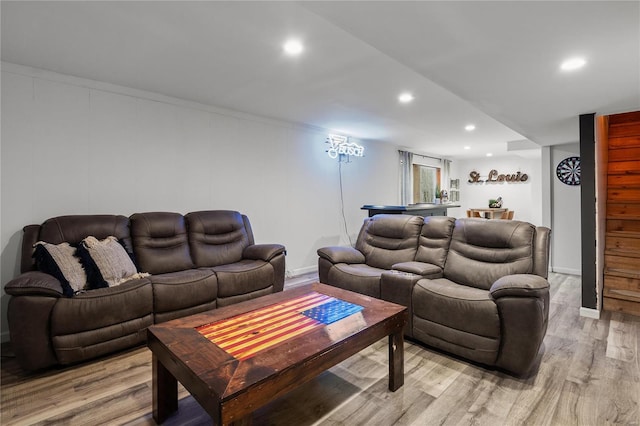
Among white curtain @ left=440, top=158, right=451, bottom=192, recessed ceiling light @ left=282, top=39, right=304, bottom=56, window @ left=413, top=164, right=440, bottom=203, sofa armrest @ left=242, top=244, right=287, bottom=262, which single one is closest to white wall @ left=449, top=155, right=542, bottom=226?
white curtain @ left=440, top=158, right=451, bottom=192

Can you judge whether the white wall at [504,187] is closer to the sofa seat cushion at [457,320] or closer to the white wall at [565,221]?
the white wall at [565,221]

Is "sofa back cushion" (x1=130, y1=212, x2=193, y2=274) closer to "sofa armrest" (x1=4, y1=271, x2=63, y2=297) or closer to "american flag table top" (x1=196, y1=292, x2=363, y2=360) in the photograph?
"sofa armrest" (x1=4, y1=271, x2=63, y2=297)

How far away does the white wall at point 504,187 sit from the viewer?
8.09 m

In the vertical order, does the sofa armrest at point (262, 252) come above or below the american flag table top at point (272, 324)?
above

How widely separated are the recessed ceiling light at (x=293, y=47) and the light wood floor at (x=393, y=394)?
243 cm

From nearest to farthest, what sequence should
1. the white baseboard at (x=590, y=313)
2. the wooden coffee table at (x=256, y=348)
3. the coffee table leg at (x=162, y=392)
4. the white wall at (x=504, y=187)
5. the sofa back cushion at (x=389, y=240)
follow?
the wooden coffee table at (x=256, y=348), the coffee table leg at (x=162, y=392), the white baseboard at (x=590, y=313), the sofa back cushion at (x=389, y=240), the white wall at (x=504, y=187)

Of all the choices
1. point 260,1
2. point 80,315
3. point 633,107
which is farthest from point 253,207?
point 633,107

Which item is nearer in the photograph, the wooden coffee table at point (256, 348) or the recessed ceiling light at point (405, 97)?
the wooden coffee table at point (256, 348)

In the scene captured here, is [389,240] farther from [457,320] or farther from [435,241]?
[457,320]

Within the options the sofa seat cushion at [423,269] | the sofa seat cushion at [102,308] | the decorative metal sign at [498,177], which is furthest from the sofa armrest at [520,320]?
the decorative metal sign at [498,177]

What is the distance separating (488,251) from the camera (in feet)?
9.05

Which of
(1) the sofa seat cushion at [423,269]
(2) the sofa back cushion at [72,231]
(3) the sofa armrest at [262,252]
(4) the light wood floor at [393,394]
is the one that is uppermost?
(2) the sofa back cushion at [72,231]

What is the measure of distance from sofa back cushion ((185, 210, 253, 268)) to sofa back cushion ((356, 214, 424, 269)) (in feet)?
4.84

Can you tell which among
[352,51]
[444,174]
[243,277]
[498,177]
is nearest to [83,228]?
[243,277]
